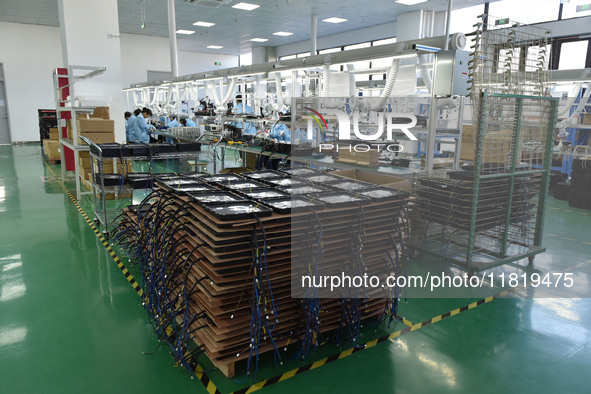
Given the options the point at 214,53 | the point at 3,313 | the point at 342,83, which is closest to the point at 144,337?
the point at 3,313

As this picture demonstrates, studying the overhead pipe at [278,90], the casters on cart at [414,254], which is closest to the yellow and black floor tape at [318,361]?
the casters on cart at [414,254]

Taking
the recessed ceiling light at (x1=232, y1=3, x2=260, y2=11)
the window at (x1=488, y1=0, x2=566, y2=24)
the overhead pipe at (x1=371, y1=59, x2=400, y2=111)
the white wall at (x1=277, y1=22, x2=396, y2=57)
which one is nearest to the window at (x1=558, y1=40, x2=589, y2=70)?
the window at (x1=488, y1=0, x2=566, y2=24)

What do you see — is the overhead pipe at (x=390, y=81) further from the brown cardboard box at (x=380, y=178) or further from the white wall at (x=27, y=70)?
the white wall at (x=27, y=70)

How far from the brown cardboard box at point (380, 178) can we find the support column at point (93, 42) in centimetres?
497

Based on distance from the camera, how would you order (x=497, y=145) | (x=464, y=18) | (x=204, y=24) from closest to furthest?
(x=497, y=145), (x=464, y=18), (x=204, y=24)

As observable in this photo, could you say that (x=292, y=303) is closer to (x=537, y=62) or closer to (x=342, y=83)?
(x=537, y=62)

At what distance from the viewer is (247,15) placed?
1243 cm

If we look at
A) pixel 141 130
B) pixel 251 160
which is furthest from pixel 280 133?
pixel 141 130

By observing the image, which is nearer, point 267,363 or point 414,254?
point 267,363

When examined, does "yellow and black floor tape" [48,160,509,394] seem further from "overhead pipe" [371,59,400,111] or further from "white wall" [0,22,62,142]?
"white wall" [0,22,62,142]

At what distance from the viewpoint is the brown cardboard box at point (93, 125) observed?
6.43m

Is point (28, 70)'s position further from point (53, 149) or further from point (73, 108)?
point (73, 108)

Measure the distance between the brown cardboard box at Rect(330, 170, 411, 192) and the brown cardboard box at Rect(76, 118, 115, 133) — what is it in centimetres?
448

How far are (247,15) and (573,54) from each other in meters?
8.86
